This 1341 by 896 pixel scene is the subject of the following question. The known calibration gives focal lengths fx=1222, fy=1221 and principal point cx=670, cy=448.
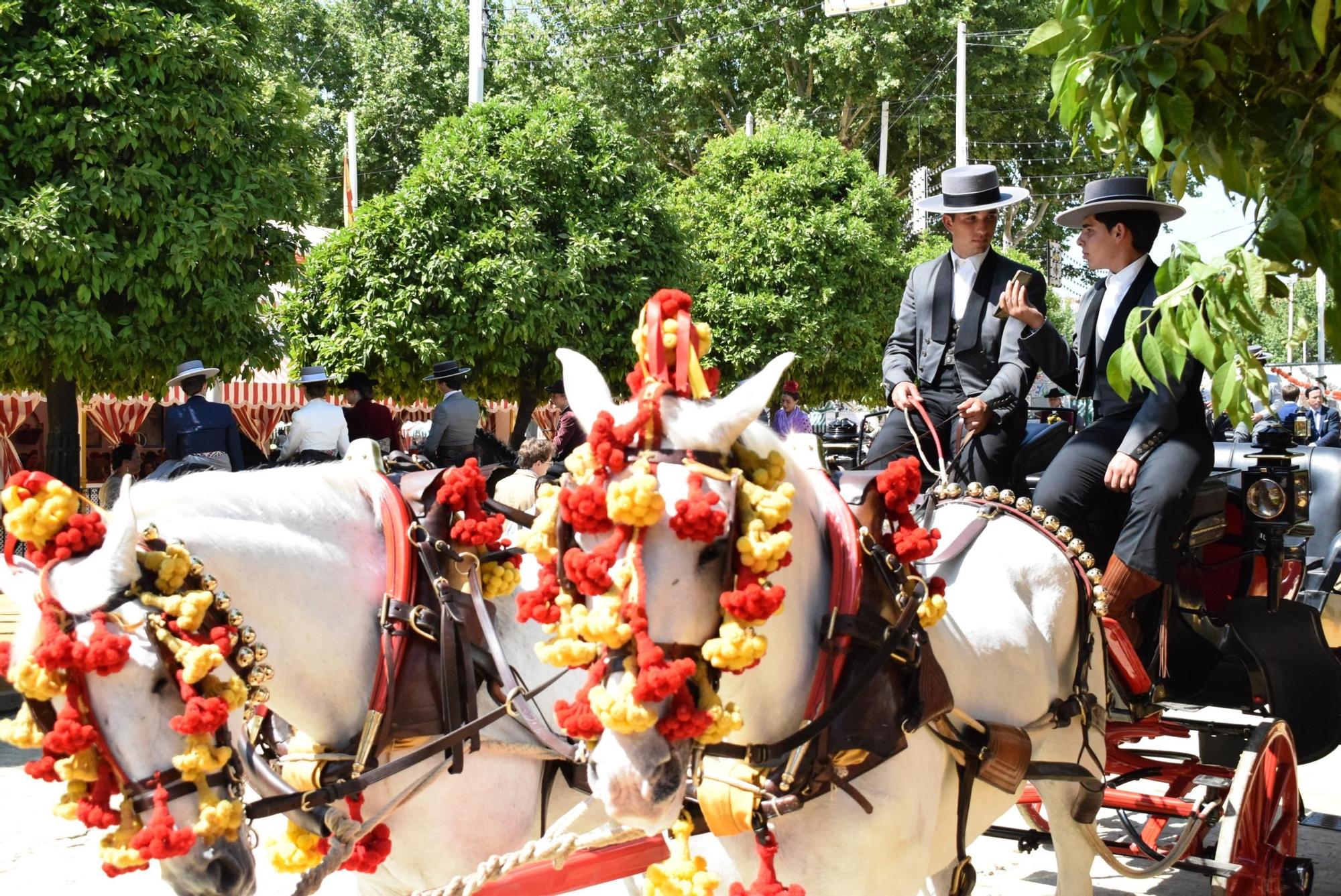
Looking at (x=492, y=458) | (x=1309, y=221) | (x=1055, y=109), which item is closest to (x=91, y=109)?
(x=492, y=458)

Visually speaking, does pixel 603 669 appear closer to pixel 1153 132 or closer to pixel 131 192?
pixel 1153 132

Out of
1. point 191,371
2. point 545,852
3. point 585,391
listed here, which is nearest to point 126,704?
point 545,852

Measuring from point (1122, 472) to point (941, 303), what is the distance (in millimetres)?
970

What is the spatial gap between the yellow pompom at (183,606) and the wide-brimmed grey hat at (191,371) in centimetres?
650

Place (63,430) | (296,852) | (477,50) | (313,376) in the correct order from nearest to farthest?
(296,852) → (313,376) → (63,430) → (477,50)

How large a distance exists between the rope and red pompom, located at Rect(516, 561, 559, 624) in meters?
0.74

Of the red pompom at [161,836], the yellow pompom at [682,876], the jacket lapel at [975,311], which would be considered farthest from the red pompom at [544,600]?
the jacket lapel at [975,311]

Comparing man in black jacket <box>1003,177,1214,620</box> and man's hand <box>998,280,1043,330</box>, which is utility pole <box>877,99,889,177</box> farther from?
man's hand <box>998,280,1043,330</box>

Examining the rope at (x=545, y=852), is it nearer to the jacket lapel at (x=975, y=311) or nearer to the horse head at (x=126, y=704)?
the horse head at (x=126, y=704)

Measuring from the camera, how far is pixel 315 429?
326 inches

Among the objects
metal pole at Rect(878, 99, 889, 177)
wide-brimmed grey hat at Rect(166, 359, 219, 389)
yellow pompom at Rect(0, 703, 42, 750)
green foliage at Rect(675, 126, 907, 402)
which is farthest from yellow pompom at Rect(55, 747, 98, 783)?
metal pole at Rect(878, 99, 889, 177)

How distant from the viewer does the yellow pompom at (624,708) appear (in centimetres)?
226

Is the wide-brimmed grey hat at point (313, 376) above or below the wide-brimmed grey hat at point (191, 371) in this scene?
below

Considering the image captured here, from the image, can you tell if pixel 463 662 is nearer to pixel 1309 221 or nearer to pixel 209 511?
pixel 209 511
